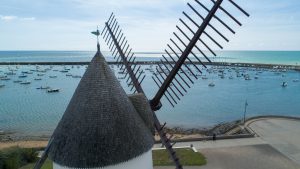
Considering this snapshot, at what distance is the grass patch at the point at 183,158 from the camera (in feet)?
76.9

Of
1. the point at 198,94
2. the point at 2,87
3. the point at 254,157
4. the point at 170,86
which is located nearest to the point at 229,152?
the point at 254,157

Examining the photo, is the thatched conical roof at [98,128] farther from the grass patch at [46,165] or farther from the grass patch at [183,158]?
the grass patch at [183,158]

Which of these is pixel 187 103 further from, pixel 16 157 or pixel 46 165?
pixel 46 165

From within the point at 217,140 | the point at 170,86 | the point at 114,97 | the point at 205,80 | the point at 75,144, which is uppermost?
the point at 205,80

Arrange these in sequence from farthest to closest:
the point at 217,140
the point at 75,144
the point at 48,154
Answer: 1. the point at 217,140
2. the point at 48,154
3. the point at 75,144

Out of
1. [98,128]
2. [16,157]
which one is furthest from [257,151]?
[98,128]

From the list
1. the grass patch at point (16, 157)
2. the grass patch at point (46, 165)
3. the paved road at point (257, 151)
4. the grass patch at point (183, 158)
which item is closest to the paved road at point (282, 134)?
the paved road at point (257, 151)

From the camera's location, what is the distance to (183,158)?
24.8 meters

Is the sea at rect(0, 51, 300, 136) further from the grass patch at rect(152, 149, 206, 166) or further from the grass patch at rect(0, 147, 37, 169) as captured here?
the grass patch at rect(152, 149, 206, 166)

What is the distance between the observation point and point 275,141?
1207 inches

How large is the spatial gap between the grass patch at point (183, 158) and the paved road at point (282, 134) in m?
7.34

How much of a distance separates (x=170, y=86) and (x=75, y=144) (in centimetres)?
365

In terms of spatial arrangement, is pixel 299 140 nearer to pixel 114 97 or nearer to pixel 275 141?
pixel 275 141

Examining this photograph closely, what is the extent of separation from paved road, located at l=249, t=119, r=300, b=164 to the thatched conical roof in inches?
810
